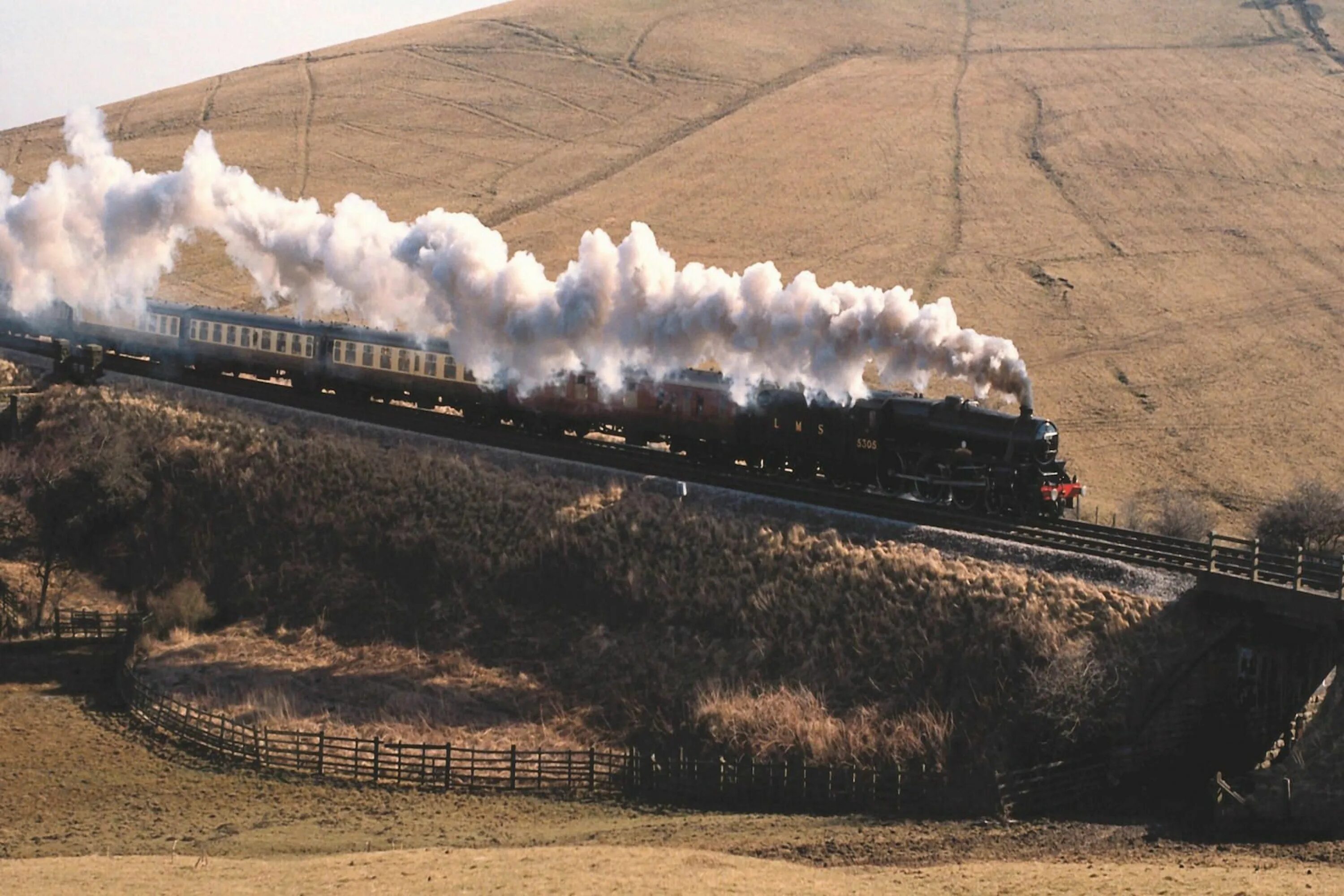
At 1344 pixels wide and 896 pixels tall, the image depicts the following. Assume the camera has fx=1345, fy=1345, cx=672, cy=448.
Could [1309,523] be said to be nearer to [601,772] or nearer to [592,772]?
[601,772]

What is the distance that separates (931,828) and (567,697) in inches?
418

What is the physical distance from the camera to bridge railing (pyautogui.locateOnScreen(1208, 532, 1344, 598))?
97.0 ft

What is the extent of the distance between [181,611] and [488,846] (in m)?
17.7

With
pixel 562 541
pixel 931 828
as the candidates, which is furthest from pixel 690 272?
pixel 931 828

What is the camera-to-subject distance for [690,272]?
3991cm

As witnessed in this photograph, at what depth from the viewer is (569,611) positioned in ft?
121

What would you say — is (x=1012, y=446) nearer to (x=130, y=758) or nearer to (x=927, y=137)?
(x=130, y=758)

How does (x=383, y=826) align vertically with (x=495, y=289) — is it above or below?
below

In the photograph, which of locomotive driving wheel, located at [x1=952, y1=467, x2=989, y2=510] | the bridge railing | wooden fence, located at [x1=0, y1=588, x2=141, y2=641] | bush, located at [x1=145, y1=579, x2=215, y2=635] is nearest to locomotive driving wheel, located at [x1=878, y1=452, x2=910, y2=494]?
locomotive driving wheel, located at [x1=952, y1=467, x2=989, y2=510]

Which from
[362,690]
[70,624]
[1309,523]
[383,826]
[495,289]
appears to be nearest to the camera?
[383,826]

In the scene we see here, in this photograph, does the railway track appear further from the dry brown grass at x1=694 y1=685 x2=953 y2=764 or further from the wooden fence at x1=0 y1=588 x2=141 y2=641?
the wooden fence at x1=0 y1=588 x2=141 y2=641

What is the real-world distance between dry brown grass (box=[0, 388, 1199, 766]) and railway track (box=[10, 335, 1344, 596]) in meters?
1.51

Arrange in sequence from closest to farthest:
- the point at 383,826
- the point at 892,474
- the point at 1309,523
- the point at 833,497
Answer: the point at 383,826, the point at 833,497, the point at 892,474, the point at 1309,523

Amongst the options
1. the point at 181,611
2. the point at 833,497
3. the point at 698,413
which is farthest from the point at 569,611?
the point at 181,611
